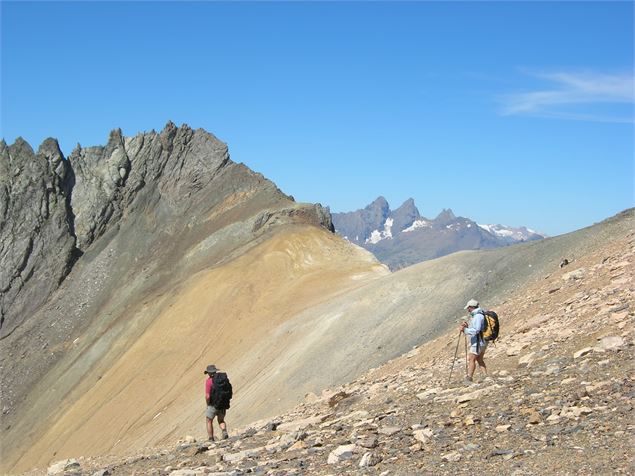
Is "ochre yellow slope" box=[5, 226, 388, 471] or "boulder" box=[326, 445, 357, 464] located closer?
"boulder" box=[326, 445, 357, 464]

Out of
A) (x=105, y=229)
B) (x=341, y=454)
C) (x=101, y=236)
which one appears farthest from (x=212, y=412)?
(x=105, y=229)

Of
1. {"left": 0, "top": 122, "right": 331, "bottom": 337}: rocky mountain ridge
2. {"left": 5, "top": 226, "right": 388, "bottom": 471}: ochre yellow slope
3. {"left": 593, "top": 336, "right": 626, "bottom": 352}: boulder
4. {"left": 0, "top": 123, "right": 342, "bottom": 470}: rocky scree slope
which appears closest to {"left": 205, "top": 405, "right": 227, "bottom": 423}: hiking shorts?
{"left": 593, "top": 336, "right": 626, "bottom": 352}: boulder

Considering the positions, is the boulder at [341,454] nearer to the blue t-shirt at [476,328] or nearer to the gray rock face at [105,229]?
the blue t-shirt at [476,328]

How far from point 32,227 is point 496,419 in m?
63.7

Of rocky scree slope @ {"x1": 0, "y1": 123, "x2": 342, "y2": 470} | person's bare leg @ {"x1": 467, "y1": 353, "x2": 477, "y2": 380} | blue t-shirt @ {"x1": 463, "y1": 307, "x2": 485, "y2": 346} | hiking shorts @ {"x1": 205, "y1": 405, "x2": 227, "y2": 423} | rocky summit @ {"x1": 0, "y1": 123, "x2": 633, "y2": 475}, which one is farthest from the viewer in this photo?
rocky scree slope @ {"x1": 0, "y1": 123, "x2": 342, "y2": 470}

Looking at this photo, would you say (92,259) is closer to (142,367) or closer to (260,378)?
(142,367)

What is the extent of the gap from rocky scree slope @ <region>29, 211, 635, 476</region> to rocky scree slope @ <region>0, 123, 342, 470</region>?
33.4 m

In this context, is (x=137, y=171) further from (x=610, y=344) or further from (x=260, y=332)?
(x=610, y=344)

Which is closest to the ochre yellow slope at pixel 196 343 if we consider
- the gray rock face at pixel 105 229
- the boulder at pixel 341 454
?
the gray rock face at pixel 105 229

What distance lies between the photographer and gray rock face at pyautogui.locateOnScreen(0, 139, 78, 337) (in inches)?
2498

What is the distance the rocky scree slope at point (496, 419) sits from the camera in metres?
9.15

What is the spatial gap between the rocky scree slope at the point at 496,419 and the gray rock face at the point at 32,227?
48.6 meters

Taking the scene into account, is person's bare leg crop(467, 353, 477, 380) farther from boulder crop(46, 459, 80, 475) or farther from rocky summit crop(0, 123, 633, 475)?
boulder crop(46, 459, 80, 475)

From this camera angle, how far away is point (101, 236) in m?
67.1
